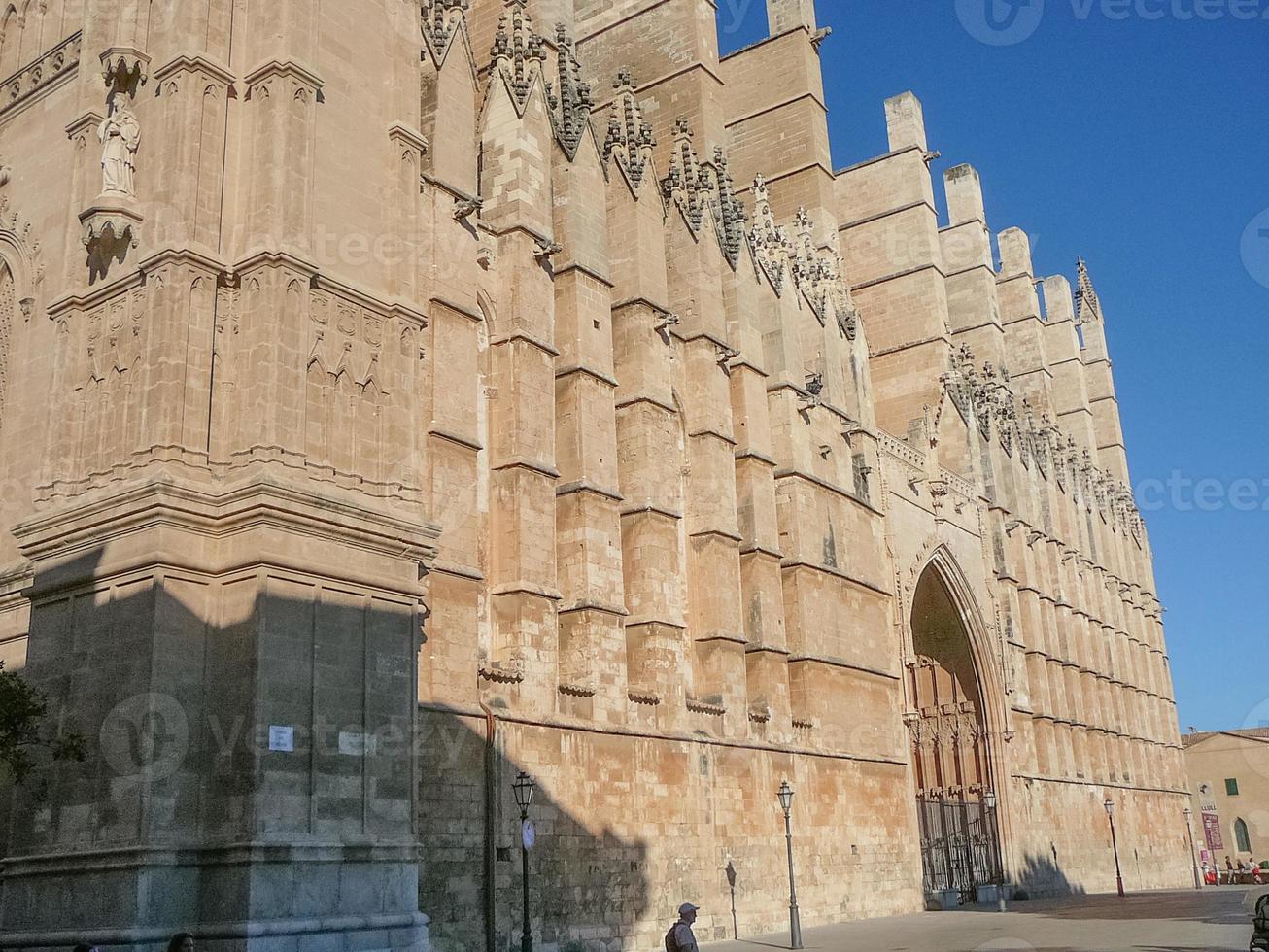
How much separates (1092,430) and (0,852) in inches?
1764

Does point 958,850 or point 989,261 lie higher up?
point 989,261

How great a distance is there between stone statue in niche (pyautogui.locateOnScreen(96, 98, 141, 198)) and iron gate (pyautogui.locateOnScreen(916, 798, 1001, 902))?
75.0 feet

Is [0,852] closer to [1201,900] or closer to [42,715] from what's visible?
[42,715]

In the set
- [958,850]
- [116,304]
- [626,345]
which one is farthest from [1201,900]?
[116,304]

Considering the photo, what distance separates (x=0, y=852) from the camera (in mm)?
13109

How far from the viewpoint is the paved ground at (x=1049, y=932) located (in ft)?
55.3

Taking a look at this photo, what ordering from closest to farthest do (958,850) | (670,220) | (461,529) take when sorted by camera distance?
(461,529) < (670,220) < (958,850)

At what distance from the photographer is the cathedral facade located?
11953mm

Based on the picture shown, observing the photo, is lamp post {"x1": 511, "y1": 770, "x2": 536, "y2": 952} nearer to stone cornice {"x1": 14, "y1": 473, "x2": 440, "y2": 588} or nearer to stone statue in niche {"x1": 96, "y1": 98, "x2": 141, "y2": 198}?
stone cornice {"x1": 14, "y1": 473, "x2": 440, "y2": 588}

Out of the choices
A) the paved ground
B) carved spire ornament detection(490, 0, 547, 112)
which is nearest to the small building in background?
the paved ground

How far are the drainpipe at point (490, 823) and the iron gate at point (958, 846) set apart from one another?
15446mm

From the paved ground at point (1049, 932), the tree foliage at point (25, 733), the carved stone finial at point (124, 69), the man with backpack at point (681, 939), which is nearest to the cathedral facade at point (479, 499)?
the carved stone finial at point (124, 69)

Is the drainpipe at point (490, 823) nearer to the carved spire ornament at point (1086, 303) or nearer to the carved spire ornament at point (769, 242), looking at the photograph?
the carved spire ornament at point (769, 242)

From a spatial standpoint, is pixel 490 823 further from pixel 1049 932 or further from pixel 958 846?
pixel 958 846
